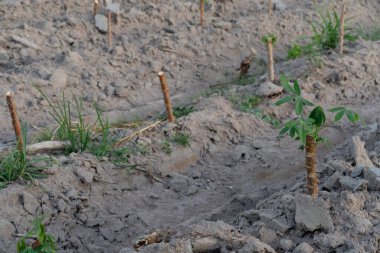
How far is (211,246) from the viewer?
131 inches

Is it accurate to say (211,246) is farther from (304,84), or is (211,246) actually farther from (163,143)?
(304,84)

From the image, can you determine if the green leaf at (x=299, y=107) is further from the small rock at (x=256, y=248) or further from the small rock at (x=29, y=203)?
the small rock at (x=29, y=203)

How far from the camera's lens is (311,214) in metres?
3.45

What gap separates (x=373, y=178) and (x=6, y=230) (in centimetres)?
→ 220

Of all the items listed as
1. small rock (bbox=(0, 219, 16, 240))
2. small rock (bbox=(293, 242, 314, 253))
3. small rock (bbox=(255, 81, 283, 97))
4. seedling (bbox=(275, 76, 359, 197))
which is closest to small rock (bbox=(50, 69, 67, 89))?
small rock (bbox=(255, 81, 283, 97))

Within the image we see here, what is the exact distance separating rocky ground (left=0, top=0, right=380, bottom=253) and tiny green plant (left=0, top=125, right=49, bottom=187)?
67mm

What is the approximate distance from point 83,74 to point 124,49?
626 millimetres

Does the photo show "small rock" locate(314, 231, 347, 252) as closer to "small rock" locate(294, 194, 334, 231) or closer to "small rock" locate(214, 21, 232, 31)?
"small rock" locate(294, 194, 334, 231)

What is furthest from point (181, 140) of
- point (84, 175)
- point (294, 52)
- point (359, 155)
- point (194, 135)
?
point (294, 52)

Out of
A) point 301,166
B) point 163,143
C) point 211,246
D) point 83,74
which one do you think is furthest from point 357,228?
point 83,74

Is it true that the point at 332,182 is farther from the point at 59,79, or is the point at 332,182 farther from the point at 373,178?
the point at 59,79

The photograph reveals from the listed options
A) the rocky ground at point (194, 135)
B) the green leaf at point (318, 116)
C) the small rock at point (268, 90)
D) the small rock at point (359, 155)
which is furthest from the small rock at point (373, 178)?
the small rock at point (268, 90)

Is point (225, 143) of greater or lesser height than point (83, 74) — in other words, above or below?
below

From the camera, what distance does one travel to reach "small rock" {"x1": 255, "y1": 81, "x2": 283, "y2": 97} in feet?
18.3
